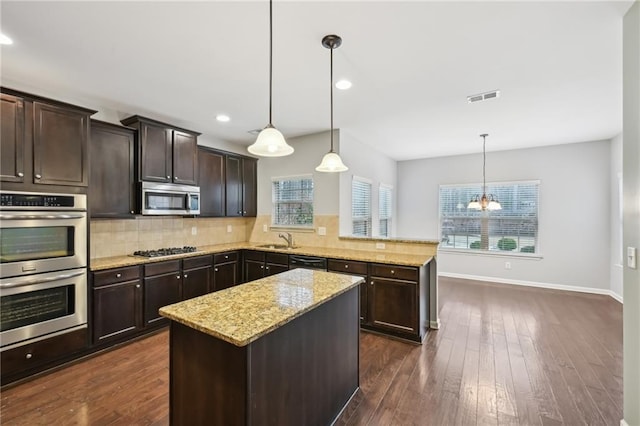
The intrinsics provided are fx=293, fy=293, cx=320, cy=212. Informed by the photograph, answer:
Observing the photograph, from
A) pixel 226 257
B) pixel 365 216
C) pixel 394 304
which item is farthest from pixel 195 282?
pixel 365 216

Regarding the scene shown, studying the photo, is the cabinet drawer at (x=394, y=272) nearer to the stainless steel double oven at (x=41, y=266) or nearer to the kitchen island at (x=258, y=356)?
the kitchen island at (x=258, y=356)

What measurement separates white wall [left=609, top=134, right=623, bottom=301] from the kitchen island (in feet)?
17.4

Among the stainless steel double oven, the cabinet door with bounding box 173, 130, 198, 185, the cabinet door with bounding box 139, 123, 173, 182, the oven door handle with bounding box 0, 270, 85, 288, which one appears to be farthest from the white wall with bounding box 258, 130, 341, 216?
the oven door handle with bounding box 0, 270, 85, 288

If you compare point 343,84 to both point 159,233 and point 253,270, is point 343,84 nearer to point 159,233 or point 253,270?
point 253,270

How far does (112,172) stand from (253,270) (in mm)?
2229

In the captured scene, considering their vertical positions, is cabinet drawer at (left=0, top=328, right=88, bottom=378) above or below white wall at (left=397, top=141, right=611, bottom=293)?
below

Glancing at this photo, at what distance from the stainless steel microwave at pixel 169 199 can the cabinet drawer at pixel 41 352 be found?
1.43 m

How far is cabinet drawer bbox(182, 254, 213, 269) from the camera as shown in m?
3.82

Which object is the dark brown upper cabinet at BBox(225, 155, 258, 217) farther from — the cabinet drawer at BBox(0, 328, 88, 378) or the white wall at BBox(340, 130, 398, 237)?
the cabinet drawer at BBox(0, 328, 88, 378)

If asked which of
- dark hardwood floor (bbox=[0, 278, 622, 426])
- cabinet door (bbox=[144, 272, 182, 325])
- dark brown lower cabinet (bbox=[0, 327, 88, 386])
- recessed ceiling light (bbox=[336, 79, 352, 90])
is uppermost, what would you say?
recessed ceiling light (bbox=[336, 79, 352, 90])

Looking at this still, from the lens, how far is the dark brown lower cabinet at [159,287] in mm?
3396

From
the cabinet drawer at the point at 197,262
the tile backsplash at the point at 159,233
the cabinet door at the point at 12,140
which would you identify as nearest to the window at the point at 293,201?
the tile backsplash at the point at 159,233

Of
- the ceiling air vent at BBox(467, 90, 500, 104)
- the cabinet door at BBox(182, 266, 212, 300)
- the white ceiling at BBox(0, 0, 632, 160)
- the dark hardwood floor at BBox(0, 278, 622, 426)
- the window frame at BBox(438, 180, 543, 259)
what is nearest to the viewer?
the white ceiling at BBox(0, 0, 632, 160)

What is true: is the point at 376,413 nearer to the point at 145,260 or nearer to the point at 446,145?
the point at 145,260
